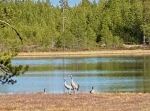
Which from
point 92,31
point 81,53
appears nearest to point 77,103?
point 81,53

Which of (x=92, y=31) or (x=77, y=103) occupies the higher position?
(x=92, y=31)

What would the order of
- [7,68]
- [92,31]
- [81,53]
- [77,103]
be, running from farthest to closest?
[92,31] < [81,53] < [77,103] < [7,68]

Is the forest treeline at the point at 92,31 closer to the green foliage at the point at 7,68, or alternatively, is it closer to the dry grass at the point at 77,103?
the dry grass at the point at 77,103

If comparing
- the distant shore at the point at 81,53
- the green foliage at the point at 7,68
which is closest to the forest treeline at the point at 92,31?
the distant shore at the point at 81,53

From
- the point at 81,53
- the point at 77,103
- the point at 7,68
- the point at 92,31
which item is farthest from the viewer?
the point at 92,31

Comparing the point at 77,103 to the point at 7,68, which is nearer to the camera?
the point at 7,68

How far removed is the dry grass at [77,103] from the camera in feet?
65.0

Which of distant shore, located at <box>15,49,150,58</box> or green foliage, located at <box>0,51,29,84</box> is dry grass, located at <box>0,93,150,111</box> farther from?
distant shore, located at <box>15,49,150,58</box>

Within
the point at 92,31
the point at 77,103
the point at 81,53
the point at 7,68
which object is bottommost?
the point at 81,53

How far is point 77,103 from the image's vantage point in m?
21.4

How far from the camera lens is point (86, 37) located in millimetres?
109625

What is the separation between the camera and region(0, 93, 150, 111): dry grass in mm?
19797

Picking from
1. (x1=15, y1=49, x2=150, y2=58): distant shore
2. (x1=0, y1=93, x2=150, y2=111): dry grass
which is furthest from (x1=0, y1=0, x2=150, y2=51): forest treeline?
(x1=0, y1=93, x2=150, y2=111): dry grass

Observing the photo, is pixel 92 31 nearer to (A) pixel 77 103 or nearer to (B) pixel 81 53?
(B) pixel 81 53
